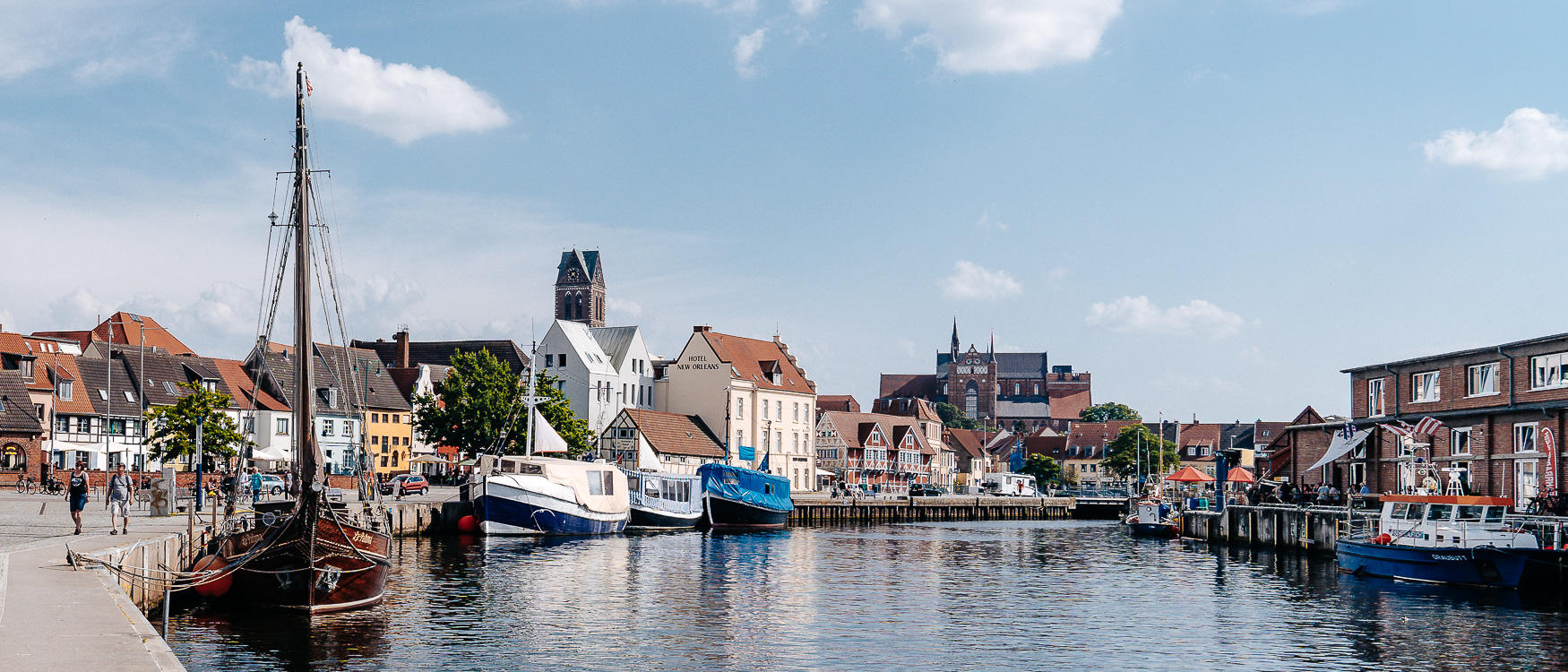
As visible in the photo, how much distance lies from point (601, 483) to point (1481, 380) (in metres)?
41.2

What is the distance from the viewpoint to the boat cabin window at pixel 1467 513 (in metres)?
44.3

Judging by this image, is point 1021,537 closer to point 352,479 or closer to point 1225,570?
point 1225,570

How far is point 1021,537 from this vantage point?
7806 centimetres

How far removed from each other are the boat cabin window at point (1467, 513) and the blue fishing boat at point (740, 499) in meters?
42.9

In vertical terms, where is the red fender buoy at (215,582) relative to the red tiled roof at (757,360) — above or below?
below

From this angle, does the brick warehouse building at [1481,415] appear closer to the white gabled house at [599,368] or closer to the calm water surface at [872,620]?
the calm water surface at [872,620]

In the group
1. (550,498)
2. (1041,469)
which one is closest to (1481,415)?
(550,498)

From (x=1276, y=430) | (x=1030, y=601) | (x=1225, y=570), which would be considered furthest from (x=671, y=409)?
(x=1276, y=430)

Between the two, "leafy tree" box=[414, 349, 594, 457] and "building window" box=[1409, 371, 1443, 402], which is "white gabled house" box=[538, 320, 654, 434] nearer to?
"leafy tree" box=[414, 349, 594, 457]

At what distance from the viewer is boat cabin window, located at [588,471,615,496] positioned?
6875 centimetres

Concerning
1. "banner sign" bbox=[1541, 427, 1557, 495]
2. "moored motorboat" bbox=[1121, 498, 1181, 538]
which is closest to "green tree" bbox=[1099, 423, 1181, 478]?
"moored motorboat" bbox=[1121, 498, 1181, 538]

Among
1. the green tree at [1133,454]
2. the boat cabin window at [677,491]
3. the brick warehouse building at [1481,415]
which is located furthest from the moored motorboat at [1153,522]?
the green tree at [1133,454]

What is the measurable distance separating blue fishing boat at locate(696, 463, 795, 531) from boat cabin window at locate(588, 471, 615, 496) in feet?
32.6

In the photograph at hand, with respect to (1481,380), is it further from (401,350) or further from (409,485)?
(401,350)
